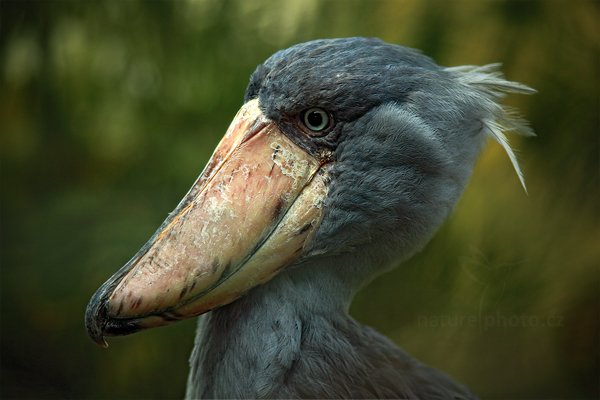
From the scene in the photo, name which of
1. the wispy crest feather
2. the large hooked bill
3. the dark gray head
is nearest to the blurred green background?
the wispy crest feather

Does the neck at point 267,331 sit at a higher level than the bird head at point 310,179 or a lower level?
lower

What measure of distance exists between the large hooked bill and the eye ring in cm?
5

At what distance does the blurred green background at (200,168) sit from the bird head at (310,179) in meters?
1.23

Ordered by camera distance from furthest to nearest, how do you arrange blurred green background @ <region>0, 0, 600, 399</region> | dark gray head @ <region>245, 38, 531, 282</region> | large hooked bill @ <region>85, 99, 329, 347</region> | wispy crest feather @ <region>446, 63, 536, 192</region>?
blurred green background @ <region>0, 0, 600, 399</region>, wispy crest feather @ <region>446, 63, 536, 192</region>, dark gray head @ <region>245, 38, 531, 282</region>, large hooked bill @ <region>85, 99, 329, 347</region>

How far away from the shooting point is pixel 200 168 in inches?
110

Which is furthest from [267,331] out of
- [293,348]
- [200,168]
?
[200,168]

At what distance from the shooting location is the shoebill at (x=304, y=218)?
127cm

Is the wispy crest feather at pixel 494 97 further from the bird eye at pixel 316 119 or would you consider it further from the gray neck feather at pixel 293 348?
the gray neck feather at pixel 293 348

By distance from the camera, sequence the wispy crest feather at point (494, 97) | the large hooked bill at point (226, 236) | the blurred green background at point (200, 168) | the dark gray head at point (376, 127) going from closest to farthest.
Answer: the large hooked bill at point (226, 236) < the dark gray head at point (376, 127) < the wispy crest feather at point (494, 97) < the blurred green background at point (200, 168)

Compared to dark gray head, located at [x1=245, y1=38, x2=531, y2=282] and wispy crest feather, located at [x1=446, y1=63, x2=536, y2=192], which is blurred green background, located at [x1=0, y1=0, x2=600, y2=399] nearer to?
wispy crest feather, located at [x1=446, y1=63, x2=536, y2=192]

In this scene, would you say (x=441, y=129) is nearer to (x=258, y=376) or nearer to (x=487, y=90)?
(x=487, y=90)

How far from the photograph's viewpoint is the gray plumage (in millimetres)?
1339

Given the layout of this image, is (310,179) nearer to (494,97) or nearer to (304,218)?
(304,218)

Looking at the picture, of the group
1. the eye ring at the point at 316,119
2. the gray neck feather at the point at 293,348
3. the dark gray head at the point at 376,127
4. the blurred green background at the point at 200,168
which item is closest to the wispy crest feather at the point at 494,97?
the dark gray head at the point at 376,127
